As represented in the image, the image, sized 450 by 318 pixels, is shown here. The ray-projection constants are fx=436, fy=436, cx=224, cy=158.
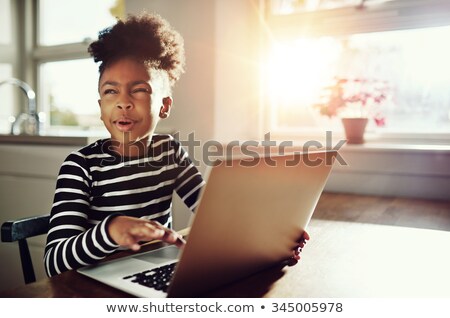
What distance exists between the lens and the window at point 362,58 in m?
1.71

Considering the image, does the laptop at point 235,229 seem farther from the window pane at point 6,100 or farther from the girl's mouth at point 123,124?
the window pane at point 6,100

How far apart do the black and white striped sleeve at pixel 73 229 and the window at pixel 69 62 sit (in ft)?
5.10

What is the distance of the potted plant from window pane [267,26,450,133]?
27 mm

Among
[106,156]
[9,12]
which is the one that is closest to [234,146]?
[106,156]

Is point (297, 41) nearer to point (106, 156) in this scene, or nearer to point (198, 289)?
point (106, 156)

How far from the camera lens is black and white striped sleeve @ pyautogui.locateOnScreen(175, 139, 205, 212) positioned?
1.09 meters

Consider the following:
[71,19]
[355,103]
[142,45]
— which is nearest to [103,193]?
[142,45]

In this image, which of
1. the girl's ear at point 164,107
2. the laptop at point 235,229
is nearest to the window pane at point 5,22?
the girl's ear at point 164,107

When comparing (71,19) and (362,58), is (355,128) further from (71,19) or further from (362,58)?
(71,19)

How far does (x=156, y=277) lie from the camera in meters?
0.59

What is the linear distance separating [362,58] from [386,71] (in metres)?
0.12

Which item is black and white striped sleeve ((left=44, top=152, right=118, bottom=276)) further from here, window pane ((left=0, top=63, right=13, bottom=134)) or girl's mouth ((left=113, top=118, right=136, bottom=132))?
window pane ((left=0, top=63, right=13, bottom=134))

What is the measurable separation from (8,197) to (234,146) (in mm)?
1021

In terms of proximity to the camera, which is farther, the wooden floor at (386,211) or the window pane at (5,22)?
the window pane at (5,22)
